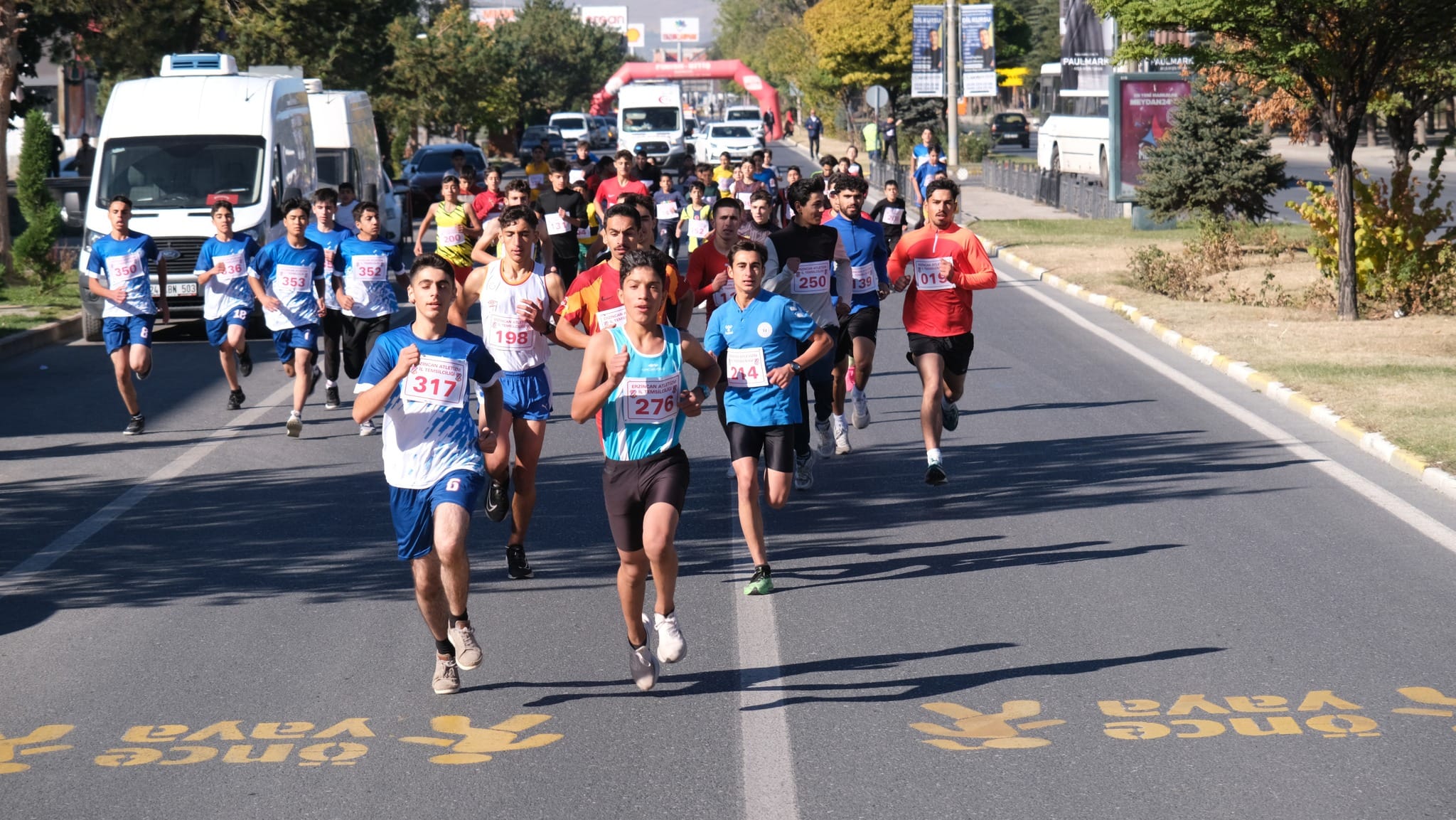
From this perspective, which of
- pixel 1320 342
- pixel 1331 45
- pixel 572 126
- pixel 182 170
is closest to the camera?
pixel 1320 342

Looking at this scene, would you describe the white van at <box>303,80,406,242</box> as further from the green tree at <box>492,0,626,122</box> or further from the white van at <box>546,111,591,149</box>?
the green tree at <box>492,0,626,122</box>

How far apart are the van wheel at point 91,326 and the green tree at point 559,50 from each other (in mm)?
77632

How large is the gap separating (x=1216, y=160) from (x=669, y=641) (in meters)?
23.5

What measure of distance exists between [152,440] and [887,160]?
47.6 metres

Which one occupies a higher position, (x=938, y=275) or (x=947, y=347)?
(x=938, y=275)

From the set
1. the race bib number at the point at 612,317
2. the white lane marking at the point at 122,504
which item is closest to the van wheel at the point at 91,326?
the white lane marking at the point at 122,504

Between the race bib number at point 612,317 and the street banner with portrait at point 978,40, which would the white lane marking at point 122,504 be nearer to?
the race bib number at point 612,317

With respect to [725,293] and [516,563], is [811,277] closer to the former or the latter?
[725,293]

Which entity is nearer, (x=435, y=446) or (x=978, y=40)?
(x=435, y=446)

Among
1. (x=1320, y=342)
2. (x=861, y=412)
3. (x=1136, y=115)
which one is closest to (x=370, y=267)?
(x=861, y=412)

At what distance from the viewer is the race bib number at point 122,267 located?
13500 millimetres

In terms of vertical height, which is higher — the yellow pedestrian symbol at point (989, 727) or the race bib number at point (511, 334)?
the race bib number at point (511, 334)

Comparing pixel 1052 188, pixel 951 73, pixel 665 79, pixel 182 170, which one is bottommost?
pixel 1052 188

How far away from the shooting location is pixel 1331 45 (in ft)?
58.6
